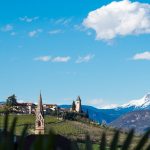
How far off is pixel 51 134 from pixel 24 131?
23cm

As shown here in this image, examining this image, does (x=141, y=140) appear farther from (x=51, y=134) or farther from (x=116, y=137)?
(x=51, y=134)

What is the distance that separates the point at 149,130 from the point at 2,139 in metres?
0.75

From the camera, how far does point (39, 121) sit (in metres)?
197

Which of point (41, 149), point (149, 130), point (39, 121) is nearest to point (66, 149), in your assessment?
point (149, 130)

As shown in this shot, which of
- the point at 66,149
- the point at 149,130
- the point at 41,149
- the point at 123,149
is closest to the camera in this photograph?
the point at 41,149

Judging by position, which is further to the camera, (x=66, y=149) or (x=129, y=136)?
(x=66, y=149)

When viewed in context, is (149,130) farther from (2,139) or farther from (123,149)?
(2,139)

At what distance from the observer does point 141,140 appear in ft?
9.37

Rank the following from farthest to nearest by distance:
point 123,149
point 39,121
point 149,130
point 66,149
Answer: point 39,121 < point 66,149 < point 149,130 < point 123,149

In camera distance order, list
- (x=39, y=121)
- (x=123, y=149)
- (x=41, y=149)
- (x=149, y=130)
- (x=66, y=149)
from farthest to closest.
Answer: (x=39, y=121) → (x=66, y=149) → (x=149, y=130) → (x=123, y=149) → (x=41, y=149)

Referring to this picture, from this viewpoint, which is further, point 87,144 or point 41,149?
point 87,144

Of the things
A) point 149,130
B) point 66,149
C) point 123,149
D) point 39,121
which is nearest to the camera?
point 123,149

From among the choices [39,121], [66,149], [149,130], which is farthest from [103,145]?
[39,121]

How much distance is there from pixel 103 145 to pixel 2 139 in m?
0.47
